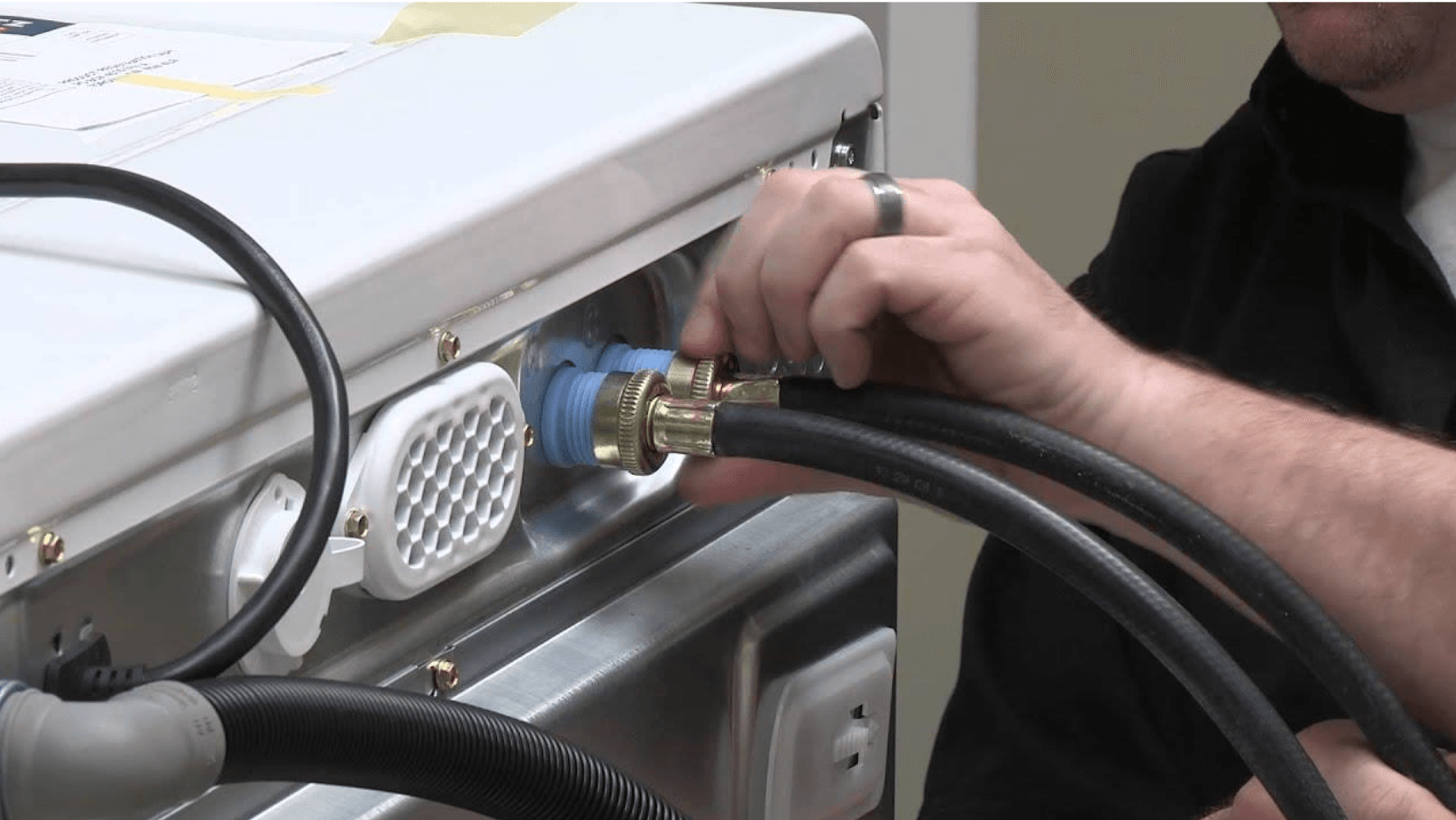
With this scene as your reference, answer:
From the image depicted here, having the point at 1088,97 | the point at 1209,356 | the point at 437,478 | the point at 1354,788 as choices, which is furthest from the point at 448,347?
the point at 1088,97

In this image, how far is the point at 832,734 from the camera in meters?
0.63

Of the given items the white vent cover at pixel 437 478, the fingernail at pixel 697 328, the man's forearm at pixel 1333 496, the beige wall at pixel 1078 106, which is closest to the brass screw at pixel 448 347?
the white vent cover at pixel 437 478

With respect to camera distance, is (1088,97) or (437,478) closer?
(437,478)

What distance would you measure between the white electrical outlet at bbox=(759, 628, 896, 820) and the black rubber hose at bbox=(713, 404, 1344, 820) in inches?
5.1

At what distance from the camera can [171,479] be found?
41cm

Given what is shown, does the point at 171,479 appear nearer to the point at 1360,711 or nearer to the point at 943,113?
the point at 1360,711

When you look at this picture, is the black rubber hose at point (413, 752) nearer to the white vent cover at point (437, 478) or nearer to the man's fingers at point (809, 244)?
the white vent cover at point (437, 478)

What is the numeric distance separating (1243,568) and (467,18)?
36cm

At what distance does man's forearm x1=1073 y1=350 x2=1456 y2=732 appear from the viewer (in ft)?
1.96

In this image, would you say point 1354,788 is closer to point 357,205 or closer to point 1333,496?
point 1333,496

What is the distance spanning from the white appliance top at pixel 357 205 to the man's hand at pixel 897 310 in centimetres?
3

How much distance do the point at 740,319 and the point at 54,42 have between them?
0.28 metres

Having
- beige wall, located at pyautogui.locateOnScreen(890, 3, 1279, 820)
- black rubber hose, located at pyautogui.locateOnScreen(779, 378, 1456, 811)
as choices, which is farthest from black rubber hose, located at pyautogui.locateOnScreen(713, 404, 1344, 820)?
beige wall, located at pyautogui.locateOnScreen(890, 3, 1279, 820)

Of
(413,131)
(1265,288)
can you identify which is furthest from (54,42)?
(1265,288)
